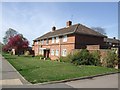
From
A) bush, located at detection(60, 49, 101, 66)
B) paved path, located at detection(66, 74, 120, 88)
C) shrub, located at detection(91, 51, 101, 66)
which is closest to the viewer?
paved path, located at detection(66, 74, 120, 88)

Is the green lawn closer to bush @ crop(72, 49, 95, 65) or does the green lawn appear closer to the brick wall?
bush @ crop(72, 49, 95, 65)

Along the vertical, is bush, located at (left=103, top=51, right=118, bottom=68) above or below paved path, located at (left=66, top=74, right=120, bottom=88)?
above

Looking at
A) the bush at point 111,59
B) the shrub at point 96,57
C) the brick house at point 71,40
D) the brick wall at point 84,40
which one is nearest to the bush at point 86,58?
the shrub at point 96,57

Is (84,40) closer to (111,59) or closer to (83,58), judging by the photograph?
(83,58)

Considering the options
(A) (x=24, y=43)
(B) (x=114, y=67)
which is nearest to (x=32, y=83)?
(B) (x=114, y=67)

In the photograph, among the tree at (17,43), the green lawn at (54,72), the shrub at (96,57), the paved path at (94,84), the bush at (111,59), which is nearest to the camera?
the paved path at (94,84)

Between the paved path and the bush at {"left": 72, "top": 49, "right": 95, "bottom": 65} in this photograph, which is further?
the bush at {"left": 72, "top": 49, "right": 95, "bottom": 65}

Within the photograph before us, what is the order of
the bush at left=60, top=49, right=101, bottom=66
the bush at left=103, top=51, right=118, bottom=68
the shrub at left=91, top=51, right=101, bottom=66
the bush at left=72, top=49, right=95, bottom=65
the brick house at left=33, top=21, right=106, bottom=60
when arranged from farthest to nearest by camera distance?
the brick house at left=33, top=21, right=106, bottom=60 → the bush at left=72, top=49, right=95, bottom=65 → the bush at left=60, top=49, right=101, bottom=66 → the shrub at left=91, top=51, right=101, bottom=66 → the bush at left=103, top=51, right=118, bottom=68

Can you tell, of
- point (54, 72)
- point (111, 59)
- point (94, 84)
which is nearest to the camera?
point (94, 84)

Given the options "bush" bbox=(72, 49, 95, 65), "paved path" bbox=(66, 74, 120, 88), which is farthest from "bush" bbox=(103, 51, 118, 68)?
"paved path" bbox=(66, 74, 120, 88)

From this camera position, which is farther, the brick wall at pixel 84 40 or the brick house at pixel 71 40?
the brick house at pixel 71 40

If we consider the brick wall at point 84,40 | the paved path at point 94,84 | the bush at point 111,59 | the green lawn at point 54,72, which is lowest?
the paved path at point 94,84

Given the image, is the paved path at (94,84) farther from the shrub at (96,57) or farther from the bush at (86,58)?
the bush at (86,58)

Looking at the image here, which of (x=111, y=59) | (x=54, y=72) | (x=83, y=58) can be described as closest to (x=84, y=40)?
(x=83, y=58)
